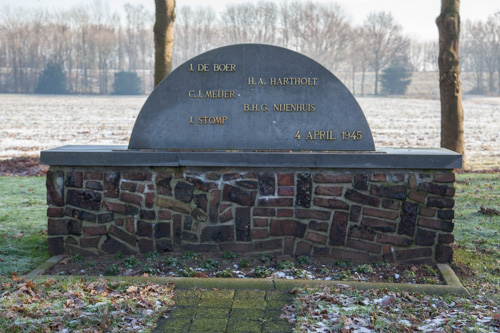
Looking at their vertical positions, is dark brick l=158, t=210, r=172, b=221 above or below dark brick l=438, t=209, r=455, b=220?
below

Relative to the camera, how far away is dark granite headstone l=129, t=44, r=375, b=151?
605 centimetres

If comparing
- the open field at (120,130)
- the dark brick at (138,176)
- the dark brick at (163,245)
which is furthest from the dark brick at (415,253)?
the open field at (120,130)

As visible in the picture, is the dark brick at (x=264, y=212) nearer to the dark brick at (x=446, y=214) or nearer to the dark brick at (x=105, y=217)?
the dark brick at (x=105, y=217)

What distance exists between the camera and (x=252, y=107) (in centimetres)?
607

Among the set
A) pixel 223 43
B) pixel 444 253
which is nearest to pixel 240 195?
pixel 444 253

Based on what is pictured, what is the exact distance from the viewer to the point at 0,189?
1019 centimetres

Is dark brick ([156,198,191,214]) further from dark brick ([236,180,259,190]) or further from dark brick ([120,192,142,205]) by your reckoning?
dark brick ([236,180,259,190])

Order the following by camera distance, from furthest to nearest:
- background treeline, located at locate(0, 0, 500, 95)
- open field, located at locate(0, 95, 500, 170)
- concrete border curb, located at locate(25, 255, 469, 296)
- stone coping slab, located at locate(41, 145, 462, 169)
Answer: background treeline, located at locate(0, 0, 500, 95) → open field, located at locate(0, 95, 500, 170) → stone coping slab, located at locate(41, 145, 462, 169) → concrete border curb, located at locate(25, 255, 469, 296)

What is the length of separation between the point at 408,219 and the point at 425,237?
253 millimetres

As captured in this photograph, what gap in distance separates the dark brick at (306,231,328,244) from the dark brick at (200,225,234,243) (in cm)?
78

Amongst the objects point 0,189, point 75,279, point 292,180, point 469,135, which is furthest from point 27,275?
point 469,135

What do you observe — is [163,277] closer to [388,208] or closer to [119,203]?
[119,203]

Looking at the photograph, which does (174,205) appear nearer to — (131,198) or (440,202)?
(131,198)

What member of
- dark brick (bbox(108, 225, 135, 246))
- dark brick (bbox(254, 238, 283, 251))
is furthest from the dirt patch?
dark brick (bbox(108, 225, 135, 246))
